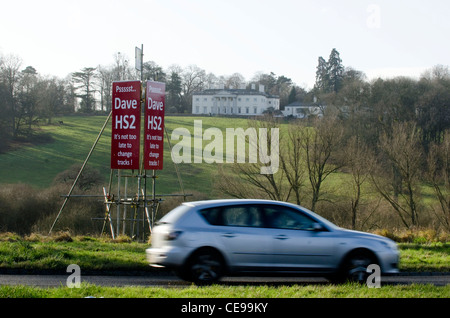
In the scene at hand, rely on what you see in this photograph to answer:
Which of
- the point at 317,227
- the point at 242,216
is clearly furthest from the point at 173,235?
the point at 317,227

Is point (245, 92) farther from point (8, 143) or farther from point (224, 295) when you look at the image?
point (224, 295)

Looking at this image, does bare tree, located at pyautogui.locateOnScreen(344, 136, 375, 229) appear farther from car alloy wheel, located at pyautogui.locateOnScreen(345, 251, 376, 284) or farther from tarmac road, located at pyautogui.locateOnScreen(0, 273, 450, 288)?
car alloy wheel, located at pyautogui.locateOnScreen(345, 251, 376, 284)

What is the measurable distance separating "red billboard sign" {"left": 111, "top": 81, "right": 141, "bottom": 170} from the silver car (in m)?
12.5

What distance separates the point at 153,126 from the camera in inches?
929

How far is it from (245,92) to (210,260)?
141143mm

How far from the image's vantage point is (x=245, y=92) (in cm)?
14975

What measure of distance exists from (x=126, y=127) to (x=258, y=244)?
13.8 m

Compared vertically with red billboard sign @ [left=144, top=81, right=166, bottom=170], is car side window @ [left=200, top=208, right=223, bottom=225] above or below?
below

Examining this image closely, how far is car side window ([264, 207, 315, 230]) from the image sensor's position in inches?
425

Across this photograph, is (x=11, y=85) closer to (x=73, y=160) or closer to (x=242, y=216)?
(x=73, y=160)

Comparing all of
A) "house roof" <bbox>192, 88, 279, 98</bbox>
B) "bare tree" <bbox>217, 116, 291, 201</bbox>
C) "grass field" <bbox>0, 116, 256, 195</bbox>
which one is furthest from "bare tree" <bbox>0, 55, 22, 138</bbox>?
"house roof" <bbox>192, 88, 279, 98</bbox>

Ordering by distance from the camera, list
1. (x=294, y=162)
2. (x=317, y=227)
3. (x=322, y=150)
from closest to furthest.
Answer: (x=317, y=227) < (x=294, y=162) < (x=322, y=150)

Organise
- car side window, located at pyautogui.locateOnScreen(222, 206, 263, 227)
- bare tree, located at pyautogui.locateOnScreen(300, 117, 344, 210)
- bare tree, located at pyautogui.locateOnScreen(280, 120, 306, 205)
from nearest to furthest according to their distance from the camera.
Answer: car side window, located at pyautogui.locateOnScreen(222, 206, 263, 227)
bare tree, located at pyautogui.locateOnScreen(280, 120, 306, 205)
bare tree, located at pyautogui.locateOnScreen(300, 117, 344, 210)

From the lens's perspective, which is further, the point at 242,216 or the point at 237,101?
the point at 237,101
